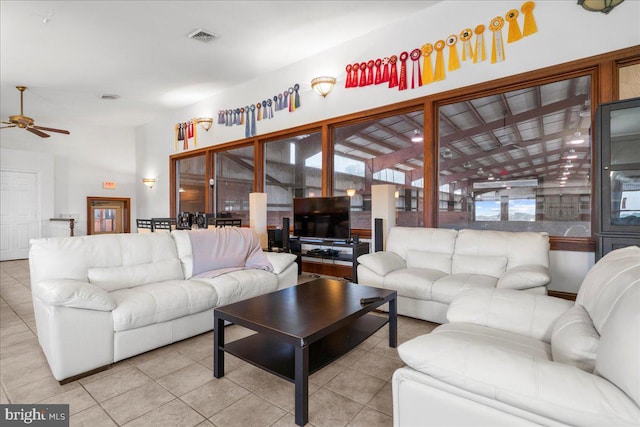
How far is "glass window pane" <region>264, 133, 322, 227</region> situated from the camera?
5.45 metres

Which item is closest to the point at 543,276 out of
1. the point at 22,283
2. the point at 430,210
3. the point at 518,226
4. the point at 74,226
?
the point at 518,226

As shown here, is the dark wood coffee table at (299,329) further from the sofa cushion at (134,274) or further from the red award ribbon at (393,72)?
the red award ribbon at (393,72)

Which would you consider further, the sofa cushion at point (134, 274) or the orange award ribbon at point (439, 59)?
the orange award ribbon at point (439, 59)

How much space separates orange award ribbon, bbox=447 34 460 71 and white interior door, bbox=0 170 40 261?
9.15 meters

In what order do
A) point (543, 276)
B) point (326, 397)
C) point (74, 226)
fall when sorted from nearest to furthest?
point (326, 397), point (543, 276), point (74, 226)

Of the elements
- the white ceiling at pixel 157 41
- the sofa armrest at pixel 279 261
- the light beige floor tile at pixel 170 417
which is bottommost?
the light beige floor tile at pixel 170 417

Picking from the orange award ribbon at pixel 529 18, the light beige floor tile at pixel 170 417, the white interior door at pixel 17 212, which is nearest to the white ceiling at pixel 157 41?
the orange award ribbon at pixel 529 18

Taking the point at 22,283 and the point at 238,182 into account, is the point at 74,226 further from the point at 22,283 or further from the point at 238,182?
the point at 238,182

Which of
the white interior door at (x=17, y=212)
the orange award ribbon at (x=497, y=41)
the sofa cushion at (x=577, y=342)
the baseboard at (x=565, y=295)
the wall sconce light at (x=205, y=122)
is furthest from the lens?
the white interior door at (x=17, y=212)

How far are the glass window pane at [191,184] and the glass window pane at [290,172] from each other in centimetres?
195

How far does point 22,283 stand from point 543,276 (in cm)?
663

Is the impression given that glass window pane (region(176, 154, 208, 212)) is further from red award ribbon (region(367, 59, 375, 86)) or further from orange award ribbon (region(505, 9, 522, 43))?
orange award ribbon (region(505, 9, 522, 43))

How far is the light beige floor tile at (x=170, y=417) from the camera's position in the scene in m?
1.69

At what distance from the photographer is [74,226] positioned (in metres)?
8.20
